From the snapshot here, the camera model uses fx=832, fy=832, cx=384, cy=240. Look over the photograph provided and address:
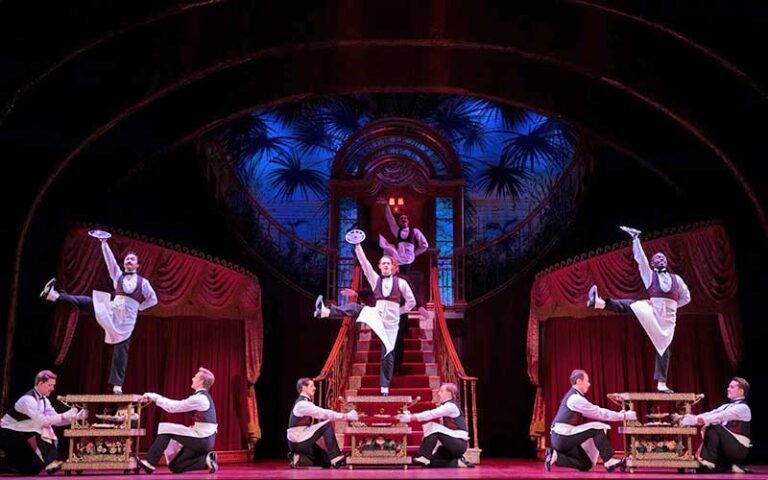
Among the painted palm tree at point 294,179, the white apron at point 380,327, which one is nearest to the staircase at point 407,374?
the white apron at point 380,327

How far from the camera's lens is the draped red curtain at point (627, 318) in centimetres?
900

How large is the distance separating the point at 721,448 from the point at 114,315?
550 centimetres

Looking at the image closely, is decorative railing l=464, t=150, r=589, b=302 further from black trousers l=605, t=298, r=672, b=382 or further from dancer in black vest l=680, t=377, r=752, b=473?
dancer in black vest l=680, t=377, r=752, b=473

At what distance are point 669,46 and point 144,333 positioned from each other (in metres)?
6.85

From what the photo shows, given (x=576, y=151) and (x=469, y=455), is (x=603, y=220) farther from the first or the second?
(x=469, y=455)

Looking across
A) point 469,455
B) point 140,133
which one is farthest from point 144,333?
point 469,455

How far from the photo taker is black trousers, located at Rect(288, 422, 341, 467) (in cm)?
772

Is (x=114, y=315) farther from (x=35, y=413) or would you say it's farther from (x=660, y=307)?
(x=660, y=307)

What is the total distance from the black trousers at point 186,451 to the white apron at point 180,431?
30 mm

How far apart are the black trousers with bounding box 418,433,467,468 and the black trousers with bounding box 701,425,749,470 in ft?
7.00

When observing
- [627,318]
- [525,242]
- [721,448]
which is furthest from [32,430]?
[525,242]

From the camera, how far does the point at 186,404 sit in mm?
7234

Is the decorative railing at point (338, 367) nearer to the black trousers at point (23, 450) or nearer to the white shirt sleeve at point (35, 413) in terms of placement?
the white shirt sleeve at point (35, 413)

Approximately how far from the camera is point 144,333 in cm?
1001
